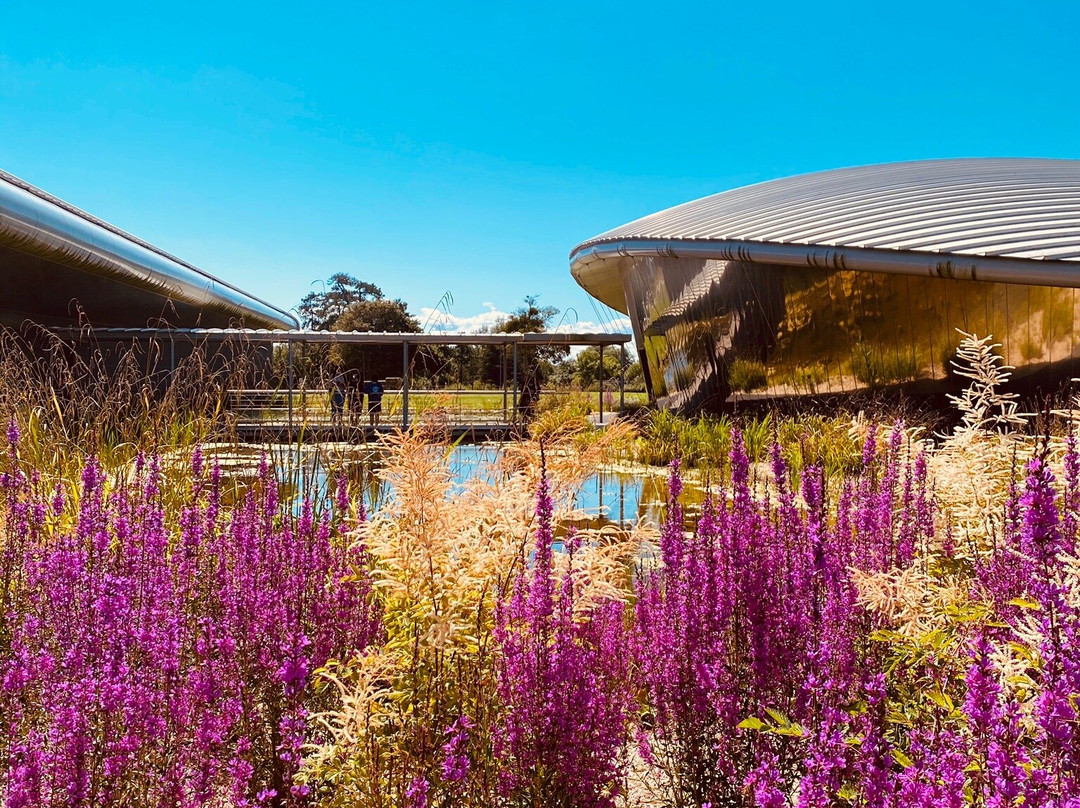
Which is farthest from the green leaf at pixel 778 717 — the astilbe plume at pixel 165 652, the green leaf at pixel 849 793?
the astilbe plume at pixel 165 652

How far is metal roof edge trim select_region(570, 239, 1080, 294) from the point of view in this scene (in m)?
13.2

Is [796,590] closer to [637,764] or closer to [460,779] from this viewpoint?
[637,764]

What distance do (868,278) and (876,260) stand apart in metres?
1.50

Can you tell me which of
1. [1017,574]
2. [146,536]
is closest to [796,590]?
[1017,574]

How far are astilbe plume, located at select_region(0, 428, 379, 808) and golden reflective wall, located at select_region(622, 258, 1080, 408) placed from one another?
606 inches

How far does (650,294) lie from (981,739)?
924 inches

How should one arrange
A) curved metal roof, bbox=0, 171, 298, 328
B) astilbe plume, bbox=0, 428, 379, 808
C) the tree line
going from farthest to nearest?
the tree line < curved metal roof, bbox=0, 171, 298, 328 < astilbe plume, bbox=0, 428, 379, 808

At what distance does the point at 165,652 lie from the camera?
2.43 metres

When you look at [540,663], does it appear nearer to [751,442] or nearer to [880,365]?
[751,442]

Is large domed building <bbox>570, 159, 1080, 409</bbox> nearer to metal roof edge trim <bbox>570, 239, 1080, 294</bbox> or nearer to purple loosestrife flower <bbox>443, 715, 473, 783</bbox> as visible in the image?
metal roof edge trim <bbox>570, 239, 1080, 294</bbox>

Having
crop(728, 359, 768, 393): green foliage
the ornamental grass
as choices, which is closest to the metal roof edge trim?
crop(728, 359, 768, 393): green foliage

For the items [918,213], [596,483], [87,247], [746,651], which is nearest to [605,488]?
[596,483]

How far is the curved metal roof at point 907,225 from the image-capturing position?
13828mm

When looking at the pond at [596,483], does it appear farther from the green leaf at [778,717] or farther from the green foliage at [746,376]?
the green foliage at [746,376]
